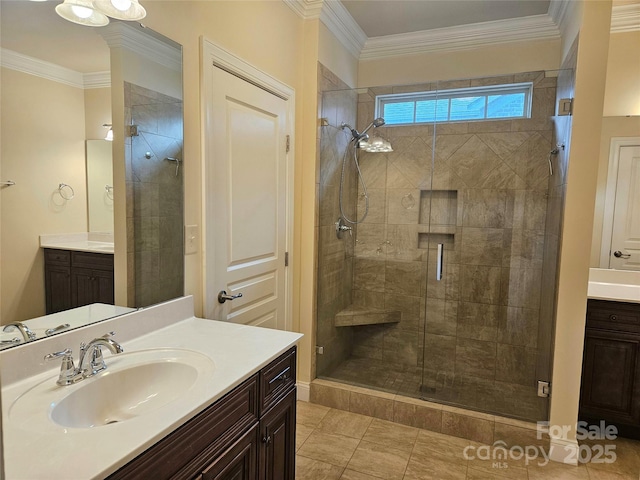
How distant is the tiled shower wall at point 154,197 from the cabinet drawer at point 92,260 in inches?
3.6

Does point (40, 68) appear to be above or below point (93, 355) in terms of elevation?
above

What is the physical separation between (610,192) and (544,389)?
146cm

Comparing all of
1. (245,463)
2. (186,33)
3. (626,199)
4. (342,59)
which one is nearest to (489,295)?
(626,199)

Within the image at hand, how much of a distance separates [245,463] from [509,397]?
83.8 inches

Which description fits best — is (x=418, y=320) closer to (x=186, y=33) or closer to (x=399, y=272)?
(x=399, y=272)

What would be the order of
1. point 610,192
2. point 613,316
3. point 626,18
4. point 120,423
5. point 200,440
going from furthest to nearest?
1. point 610,192
2. point 626,18
3. point 613,316
4. point 200,440
5. point 120,423

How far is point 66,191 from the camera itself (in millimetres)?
1277

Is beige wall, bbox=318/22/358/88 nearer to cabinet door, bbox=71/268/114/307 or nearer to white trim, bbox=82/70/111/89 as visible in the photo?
white trim, bbox=82/70/111/89

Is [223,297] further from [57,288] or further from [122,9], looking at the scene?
[122,9]

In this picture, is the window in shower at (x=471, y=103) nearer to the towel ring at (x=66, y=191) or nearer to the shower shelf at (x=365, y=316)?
the shower shelf at (x=365, y=316)

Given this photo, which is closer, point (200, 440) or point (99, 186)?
point (200, 440)

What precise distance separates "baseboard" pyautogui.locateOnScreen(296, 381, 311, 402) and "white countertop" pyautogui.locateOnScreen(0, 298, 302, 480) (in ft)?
4.63

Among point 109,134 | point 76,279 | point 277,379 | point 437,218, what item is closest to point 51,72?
point 109,134

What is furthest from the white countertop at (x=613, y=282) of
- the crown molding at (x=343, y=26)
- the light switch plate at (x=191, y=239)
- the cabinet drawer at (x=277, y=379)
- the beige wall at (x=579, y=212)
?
the crown molding at (x=343, y=26)
